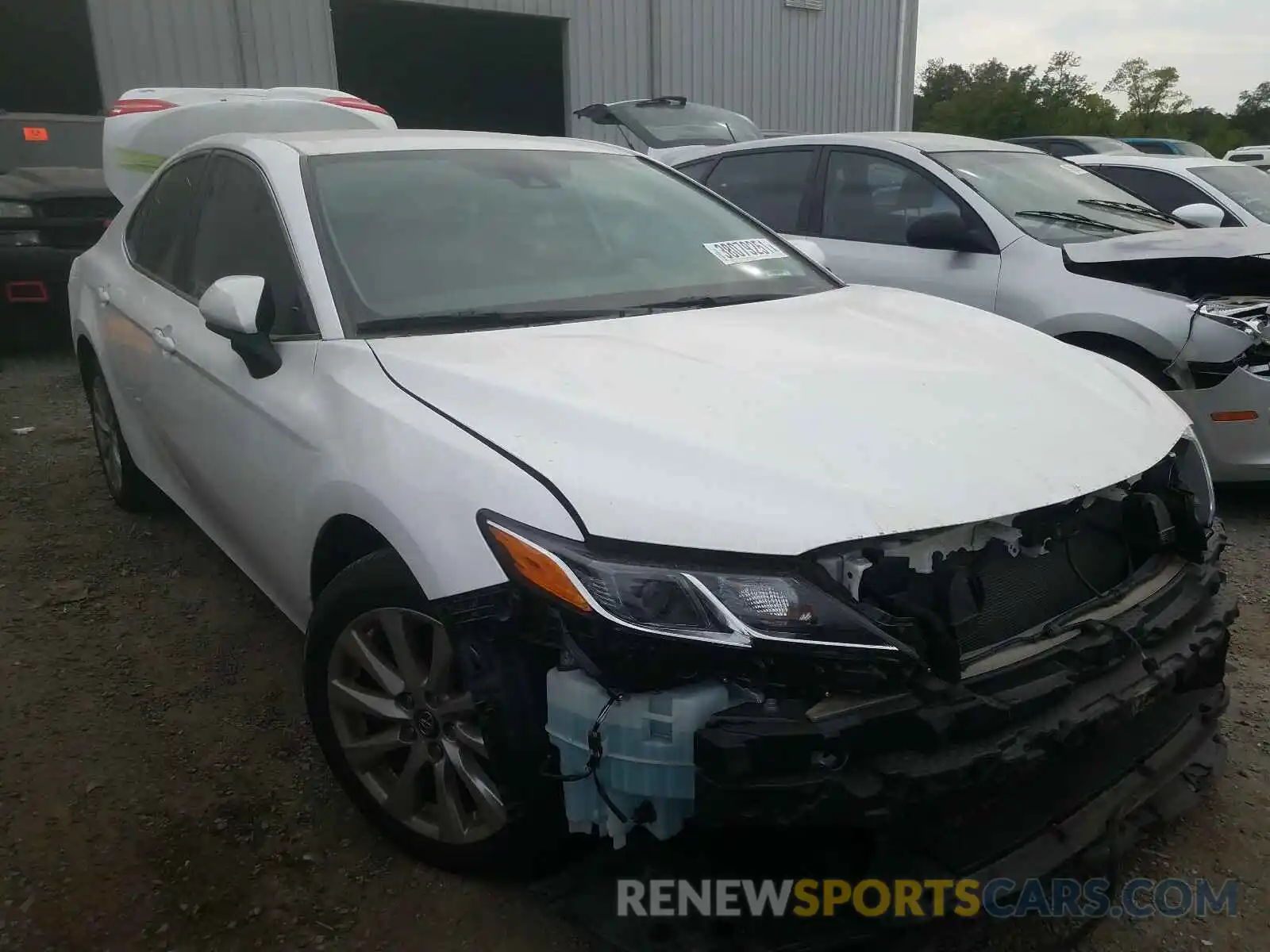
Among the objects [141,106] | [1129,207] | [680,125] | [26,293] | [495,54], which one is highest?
[495,54]

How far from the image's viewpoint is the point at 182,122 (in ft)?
18.3

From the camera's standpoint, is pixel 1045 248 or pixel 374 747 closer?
pixel 374 747

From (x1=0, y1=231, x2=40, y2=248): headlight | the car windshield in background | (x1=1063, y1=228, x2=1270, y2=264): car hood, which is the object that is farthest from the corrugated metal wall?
(x1=1063, y1=228, x2=1270, y2=264): car hood

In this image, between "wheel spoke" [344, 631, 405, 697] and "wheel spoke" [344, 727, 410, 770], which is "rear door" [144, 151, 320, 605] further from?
"wheel spoke" [344, 727, 410, 770]

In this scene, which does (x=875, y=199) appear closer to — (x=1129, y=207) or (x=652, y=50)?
(x=1129, y=207)

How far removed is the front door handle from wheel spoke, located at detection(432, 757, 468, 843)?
1.75 m

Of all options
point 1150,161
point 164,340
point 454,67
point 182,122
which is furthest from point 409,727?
point 454,67

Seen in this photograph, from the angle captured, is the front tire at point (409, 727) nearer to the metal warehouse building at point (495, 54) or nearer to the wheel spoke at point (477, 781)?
the wheel spoke at point (477, 781)

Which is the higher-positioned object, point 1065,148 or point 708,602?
point 1065,148

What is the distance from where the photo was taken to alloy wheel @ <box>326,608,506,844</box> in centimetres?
201

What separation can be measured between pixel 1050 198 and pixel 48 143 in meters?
7.18

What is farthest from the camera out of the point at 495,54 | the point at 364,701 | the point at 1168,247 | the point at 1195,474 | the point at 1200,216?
the point at 495,54

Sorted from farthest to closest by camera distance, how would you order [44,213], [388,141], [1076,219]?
[44,213]
[1076,219]
[388,141]

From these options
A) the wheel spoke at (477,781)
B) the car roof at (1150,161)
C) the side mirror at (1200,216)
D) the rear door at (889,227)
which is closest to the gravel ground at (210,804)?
the wheel spoke at (477,781)
